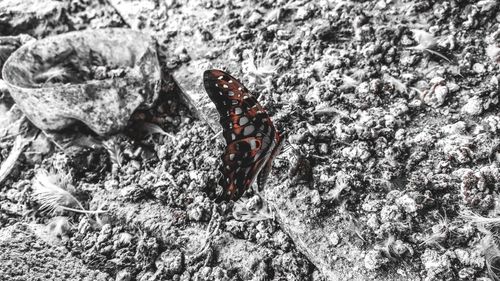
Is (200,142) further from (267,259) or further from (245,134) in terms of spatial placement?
(267,259)

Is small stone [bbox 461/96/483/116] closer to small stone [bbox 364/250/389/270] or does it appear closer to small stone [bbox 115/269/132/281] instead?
small stone [bbox 364/250/389/270]

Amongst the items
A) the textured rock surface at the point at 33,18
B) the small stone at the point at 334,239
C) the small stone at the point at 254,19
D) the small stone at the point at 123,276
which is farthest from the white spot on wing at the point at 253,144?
the textured rock surface at the point at 33,18

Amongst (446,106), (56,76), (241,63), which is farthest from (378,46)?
(56,76)

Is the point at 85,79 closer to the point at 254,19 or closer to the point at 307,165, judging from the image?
the point at 254,19

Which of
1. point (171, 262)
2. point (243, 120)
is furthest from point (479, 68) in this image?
point (171, 262)

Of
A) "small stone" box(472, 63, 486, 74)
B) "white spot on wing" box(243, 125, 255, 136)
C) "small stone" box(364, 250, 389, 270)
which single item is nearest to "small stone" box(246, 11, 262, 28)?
"white spot on wing" box(243, 125, 255, 136)

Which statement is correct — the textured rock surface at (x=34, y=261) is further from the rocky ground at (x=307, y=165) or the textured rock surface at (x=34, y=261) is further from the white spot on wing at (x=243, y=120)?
the white spot on wing at (x=243, y=120)
